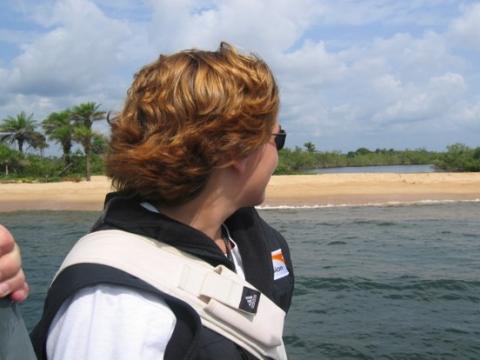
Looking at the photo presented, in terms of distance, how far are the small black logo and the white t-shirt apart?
328 mm

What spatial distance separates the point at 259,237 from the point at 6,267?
4.05 ft

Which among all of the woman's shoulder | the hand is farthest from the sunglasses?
the hand

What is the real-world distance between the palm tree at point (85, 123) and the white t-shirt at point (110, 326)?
134 ft

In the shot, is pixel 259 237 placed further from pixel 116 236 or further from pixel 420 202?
pixel 420 202

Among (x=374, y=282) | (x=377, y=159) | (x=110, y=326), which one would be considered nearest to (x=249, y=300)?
(x=110, y=326)

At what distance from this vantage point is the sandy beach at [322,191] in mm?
27891

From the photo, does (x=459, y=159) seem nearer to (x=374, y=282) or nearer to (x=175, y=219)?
(x=374, y=282)

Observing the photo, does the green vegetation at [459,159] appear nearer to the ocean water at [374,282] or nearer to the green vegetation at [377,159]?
the green vegetation at [377,159]

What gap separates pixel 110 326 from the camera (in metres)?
1.46

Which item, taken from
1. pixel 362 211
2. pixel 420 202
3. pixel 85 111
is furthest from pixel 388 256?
pixel 85 111

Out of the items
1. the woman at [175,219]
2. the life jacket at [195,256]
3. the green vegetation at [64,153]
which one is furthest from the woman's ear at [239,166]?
the green vegetation at [64,153]

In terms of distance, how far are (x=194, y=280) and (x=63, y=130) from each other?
43861 mm

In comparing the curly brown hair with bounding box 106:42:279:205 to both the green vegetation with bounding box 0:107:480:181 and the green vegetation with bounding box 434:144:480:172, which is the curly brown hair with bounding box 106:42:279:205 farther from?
the green vegetation with bounding box 434:144:480:172

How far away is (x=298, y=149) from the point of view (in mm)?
61125
